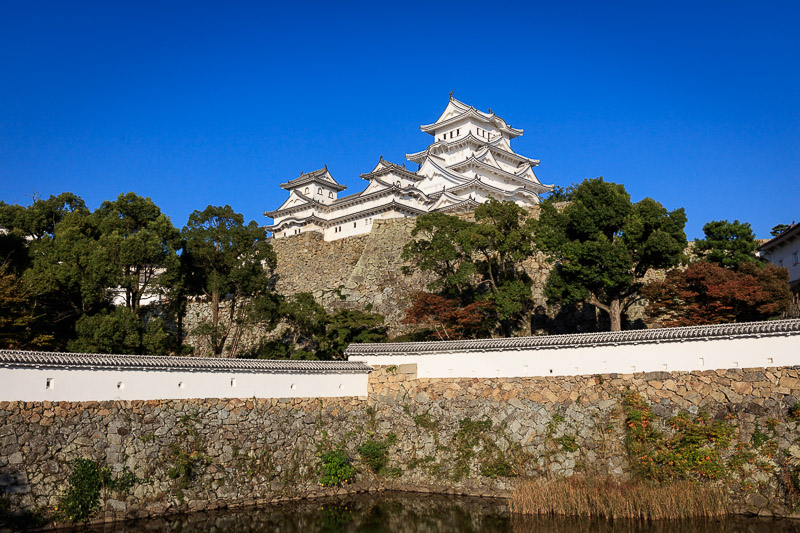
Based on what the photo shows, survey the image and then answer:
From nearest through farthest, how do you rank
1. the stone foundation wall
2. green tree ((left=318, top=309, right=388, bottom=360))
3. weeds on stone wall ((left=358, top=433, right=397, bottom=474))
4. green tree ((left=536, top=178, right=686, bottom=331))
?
the stone foundation wall
weeds on stone wall ((left=358, top=433, right=397, bottom=474))
green tree ((left=536, top=178, right=686, bottom=331))
green tree ((left=318, top=309, right=388, bottom=360))

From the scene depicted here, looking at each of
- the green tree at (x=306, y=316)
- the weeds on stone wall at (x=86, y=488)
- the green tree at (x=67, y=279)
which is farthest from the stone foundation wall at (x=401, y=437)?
the green tree at (x=67, y=279)

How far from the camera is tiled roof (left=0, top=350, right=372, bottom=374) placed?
43.0 ft

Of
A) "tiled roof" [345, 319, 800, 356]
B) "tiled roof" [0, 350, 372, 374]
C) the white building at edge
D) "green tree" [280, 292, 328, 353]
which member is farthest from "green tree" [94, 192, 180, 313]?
Result: the white building at edge

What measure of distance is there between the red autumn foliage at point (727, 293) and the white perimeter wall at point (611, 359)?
4.61 meters

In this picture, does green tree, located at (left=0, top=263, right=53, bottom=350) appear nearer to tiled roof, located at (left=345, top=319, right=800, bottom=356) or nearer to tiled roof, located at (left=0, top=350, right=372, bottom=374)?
tiled roof, located at (left=0, top=350, right=372, bottom=374)

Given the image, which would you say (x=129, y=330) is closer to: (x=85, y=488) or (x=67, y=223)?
(x=67, y=223)

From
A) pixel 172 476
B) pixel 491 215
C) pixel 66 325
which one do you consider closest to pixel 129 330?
pixel 66 325

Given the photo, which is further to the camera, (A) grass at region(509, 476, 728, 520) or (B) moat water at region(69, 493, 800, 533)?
(A) grass at region(509, 476, 728, 520)

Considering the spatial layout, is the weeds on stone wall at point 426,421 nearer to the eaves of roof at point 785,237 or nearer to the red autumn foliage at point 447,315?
the red autumn foliage at point 447,315

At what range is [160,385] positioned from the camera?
15.0 metres

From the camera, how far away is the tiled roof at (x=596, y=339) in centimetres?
1395

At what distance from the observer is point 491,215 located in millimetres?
23797

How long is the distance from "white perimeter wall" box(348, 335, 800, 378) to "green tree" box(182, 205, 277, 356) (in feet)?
26.0

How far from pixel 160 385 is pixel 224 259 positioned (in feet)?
35.7
